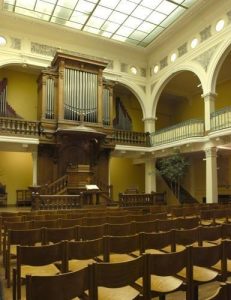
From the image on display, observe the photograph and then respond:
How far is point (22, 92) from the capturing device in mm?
16266

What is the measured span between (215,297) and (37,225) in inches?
140

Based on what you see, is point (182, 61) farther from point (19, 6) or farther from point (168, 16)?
point (19, 6)

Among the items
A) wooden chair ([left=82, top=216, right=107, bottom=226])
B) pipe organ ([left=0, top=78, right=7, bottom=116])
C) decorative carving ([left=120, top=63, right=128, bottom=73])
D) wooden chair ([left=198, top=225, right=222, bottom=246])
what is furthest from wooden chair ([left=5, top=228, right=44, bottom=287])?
decorative carving ([left=120, top=63, right=128, bottom=73])

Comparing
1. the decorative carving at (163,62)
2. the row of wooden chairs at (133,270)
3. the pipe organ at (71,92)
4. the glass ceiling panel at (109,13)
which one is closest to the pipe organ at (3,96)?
the pipe organ at (71,92)

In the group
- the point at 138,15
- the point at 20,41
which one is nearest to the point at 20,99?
the point at 20,41

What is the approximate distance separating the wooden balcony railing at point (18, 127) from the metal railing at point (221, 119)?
747 centimetres

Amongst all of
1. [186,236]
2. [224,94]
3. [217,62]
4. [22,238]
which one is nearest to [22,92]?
[217,62]

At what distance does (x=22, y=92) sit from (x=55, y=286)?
1563cm

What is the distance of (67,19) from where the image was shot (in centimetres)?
1400

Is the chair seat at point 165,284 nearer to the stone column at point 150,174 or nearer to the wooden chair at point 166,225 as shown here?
the wooden chair at point 166,225

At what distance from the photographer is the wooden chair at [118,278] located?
2111 millimetres

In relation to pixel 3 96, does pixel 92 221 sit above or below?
below

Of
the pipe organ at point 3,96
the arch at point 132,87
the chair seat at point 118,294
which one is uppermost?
the arch at point 132,87

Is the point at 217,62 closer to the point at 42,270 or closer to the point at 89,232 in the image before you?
the point at 89,232
